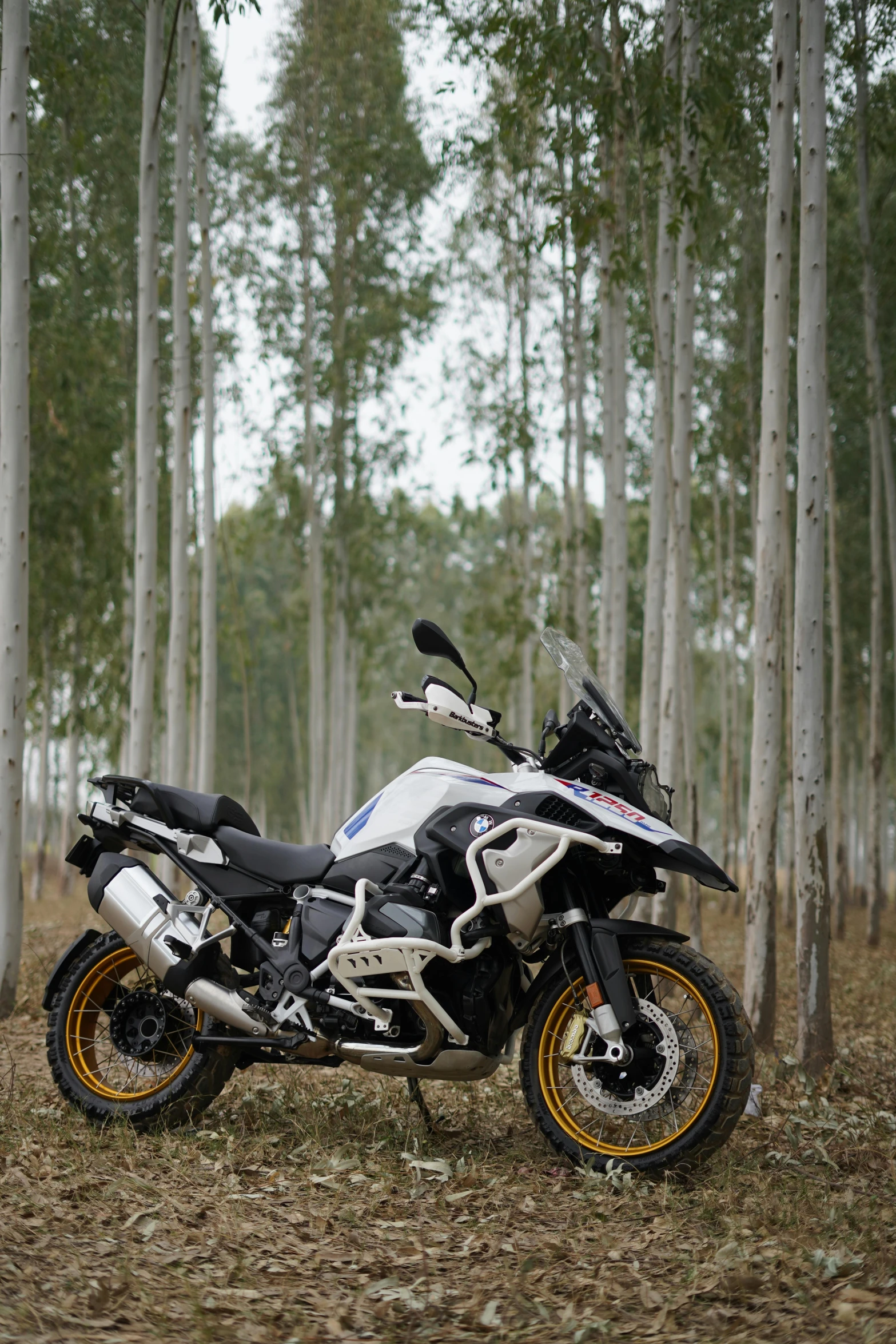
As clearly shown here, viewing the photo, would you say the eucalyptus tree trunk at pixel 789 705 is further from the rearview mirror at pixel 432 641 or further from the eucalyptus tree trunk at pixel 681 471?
the rearview mirror at pixel 432 641

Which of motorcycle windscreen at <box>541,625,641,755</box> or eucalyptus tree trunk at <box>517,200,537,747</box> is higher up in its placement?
eucalyptus tree trunk at <box>517,200,537,747</box>

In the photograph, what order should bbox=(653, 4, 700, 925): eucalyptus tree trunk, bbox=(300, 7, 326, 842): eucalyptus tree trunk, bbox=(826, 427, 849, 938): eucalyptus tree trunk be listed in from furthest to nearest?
bbox=(300, 7, 326, 842): eucalyptus tree trunk
bbox=(826, 427, 849, 938): eucalyptus tree trunk
bbox=(653, 4, 700, 925): eucalyptus tree trunk

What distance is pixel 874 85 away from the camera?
12.2 meters

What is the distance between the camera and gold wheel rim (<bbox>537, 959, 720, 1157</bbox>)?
13.2 ft

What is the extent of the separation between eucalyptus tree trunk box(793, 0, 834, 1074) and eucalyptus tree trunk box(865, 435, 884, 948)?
27.4 feet

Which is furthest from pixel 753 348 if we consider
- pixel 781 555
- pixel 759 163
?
pixel 781 555

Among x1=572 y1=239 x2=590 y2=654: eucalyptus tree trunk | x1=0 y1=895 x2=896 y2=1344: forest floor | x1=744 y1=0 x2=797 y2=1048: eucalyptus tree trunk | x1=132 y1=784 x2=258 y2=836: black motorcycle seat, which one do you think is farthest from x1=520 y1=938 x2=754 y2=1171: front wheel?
x1=572 y1=239 x2=590 y2=654: eucalyptus tree trunk

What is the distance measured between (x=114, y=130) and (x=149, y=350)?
28.5 feet

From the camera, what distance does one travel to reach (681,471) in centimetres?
869

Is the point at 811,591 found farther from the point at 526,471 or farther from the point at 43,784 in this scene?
the point at 43,784

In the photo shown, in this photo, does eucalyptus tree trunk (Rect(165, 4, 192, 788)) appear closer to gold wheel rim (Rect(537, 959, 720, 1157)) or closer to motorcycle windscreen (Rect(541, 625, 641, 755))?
motorcycle windscreen (Rect(541, 625, 641, 755))

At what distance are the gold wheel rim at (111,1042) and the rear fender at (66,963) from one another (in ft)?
0.27

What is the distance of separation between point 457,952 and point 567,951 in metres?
0.39

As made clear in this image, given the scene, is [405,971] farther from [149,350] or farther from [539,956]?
[149,350]
